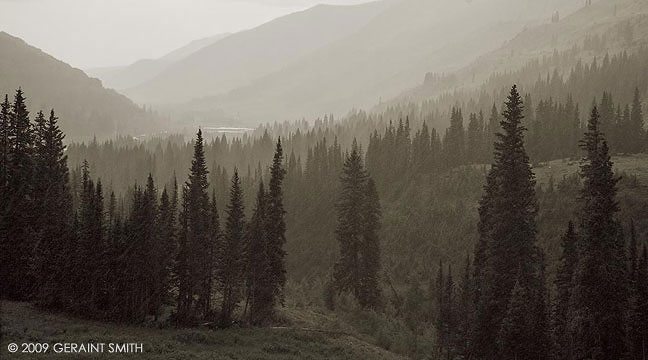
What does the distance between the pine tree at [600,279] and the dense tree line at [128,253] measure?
23.7m

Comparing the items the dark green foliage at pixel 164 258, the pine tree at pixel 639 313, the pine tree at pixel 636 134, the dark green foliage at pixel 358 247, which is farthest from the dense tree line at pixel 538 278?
the pine tree at pixel 636 134

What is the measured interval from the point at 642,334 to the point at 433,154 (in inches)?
3937

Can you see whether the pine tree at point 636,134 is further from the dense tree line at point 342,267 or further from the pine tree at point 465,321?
the pine tree at point 465,321

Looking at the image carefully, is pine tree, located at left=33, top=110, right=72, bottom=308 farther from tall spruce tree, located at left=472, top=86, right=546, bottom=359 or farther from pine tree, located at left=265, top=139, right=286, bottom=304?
tall spruce tree, located at left=472, top=86, right=546, bottom=359

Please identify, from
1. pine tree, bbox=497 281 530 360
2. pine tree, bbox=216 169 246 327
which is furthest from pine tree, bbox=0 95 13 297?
pine tree, bbox=497 281 530 360

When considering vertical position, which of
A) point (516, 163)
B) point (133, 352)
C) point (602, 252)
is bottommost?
point (133, 352)

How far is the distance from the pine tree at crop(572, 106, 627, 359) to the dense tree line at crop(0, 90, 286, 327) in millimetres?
23747

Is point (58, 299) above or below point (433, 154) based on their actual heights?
below

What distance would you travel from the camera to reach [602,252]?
36.3m

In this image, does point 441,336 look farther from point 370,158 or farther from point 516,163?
point 370,158

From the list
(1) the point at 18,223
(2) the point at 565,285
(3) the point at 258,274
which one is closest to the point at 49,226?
(1) the point at 18,223

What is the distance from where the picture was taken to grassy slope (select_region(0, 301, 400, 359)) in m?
29.8

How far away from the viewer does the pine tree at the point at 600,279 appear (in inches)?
1423

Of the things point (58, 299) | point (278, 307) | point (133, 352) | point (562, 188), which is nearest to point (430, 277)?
point (562, 188)
